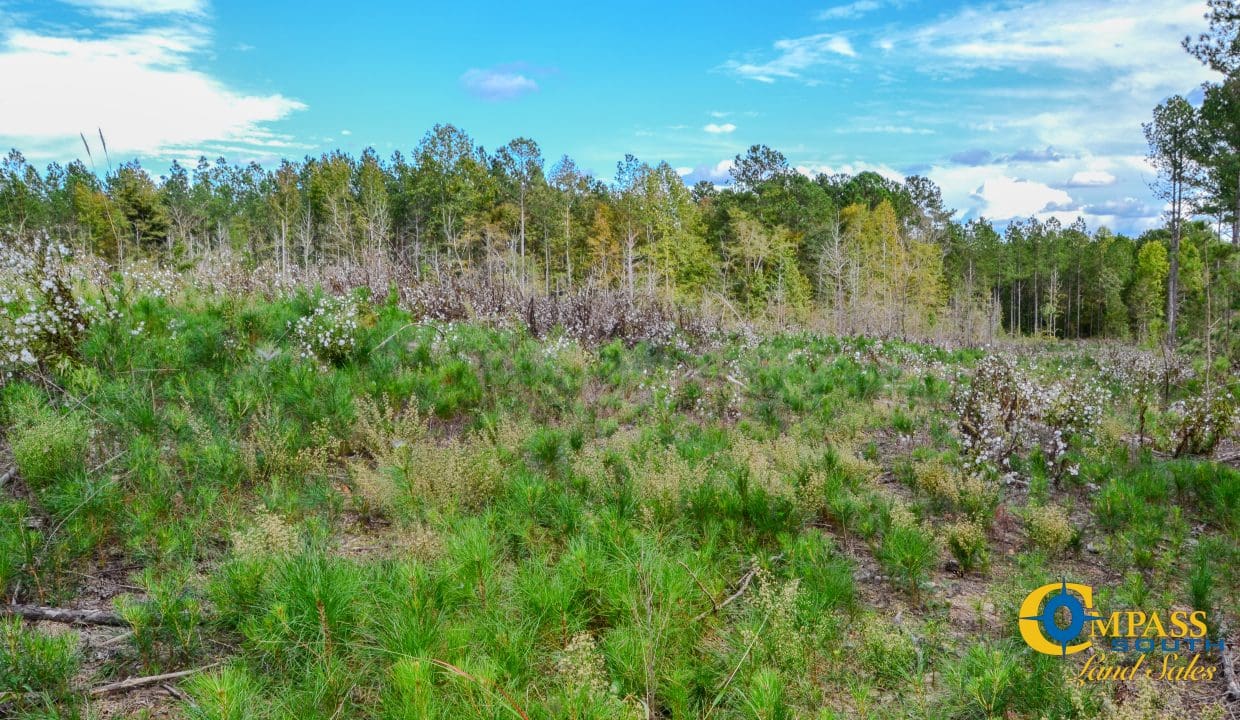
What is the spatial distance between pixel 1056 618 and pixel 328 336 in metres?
6.26

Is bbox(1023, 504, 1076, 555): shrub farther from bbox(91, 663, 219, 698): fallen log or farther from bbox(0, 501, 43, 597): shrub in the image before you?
bbox(0, 501, 43, 597): shrub

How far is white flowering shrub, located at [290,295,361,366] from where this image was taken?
650 cm

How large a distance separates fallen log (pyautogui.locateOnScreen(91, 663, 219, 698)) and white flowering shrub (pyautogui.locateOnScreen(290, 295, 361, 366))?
13.8 feet

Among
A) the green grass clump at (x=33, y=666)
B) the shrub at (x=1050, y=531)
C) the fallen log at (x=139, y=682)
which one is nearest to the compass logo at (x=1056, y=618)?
the shrub at (x=1050, y=531)

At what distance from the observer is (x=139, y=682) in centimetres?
250

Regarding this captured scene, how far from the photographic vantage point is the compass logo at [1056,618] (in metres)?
2.85

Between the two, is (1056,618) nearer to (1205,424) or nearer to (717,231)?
(1205,424)

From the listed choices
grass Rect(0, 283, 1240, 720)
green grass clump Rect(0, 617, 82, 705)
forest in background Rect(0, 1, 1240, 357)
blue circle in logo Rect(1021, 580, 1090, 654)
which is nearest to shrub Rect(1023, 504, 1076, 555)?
grass Rect(0, 283, 1240, 720)

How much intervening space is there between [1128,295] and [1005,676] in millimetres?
61104

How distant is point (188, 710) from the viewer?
225 centimetres

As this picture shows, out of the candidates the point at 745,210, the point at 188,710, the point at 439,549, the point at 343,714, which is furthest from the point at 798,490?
the point at 745,210

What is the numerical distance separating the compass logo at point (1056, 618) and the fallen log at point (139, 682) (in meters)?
3.47

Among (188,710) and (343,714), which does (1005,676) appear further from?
(188,710)

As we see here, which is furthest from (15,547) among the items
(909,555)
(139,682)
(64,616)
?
(909,555)
